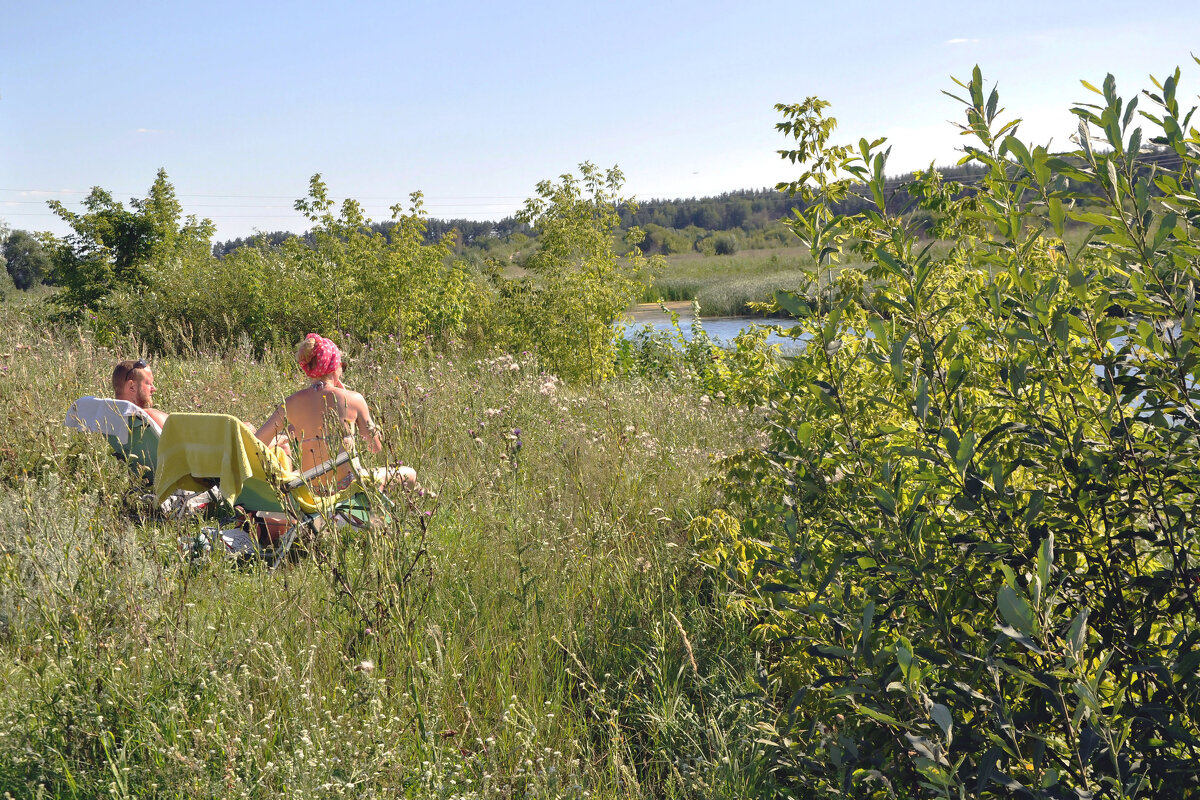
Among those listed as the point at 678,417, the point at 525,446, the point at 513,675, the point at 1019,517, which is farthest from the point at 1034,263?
the point at 678,417

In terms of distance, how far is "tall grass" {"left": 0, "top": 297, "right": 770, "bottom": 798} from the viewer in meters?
2.16

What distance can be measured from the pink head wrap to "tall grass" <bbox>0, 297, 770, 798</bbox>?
1.21m

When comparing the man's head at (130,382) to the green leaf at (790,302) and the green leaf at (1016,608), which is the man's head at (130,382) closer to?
the green leaf at (790,302)

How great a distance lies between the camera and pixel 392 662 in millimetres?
2674

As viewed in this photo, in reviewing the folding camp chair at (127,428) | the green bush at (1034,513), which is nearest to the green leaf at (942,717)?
the green bush at (1034,513)

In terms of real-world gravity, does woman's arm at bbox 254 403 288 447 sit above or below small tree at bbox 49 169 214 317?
below

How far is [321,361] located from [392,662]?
258 cm

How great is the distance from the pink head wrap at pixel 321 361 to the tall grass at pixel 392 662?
1.21 meters

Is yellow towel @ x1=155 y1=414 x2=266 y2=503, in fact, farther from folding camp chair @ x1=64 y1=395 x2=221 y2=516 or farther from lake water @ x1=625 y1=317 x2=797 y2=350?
lake water @ x1=625 y1=317 x2=797 y2=350

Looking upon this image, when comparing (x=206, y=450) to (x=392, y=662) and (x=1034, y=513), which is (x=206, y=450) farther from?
(x=1034, y=513)

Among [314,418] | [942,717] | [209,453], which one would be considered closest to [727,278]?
[314,418]

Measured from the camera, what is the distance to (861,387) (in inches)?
92.9

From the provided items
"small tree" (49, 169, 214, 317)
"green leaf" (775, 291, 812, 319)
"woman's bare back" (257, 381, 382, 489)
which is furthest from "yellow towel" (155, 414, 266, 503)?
"small tree" (49, 169, 214, 317)

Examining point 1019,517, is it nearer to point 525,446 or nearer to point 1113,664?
point 1113,664
